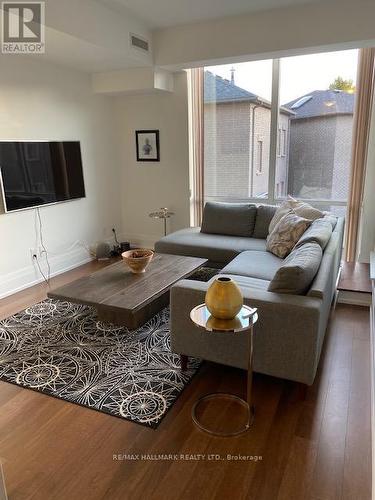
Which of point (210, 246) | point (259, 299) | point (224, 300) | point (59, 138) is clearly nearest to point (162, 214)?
point (210, 246)

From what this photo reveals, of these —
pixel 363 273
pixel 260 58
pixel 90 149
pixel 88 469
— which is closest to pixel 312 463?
pixel 88 469

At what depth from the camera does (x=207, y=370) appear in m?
2.54

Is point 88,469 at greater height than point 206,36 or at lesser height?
lesser

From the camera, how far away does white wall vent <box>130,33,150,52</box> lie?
411 cm

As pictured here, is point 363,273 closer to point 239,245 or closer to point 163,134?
point 239,245

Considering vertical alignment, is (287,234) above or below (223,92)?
below

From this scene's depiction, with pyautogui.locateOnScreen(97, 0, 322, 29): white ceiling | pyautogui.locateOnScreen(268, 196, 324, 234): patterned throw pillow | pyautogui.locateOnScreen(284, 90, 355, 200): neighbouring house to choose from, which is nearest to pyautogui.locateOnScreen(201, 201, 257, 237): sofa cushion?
pyautogui.locateOnScreen(268, 196, 324, 234): patterned throw pillow

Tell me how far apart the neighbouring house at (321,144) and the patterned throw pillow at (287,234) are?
130 cm

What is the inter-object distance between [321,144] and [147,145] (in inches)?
93.4

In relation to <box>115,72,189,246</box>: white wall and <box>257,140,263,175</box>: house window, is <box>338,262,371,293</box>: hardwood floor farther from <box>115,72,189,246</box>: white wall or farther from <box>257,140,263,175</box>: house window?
<box>115,72,189,246</box>: white wall

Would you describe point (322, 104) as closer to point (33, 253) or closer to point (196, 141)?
point (196, 141)

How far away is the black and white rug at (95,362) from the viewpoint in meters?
2.26

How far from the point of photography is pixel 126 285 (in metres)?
3.10

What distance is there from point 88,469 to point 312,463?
1.06 m
